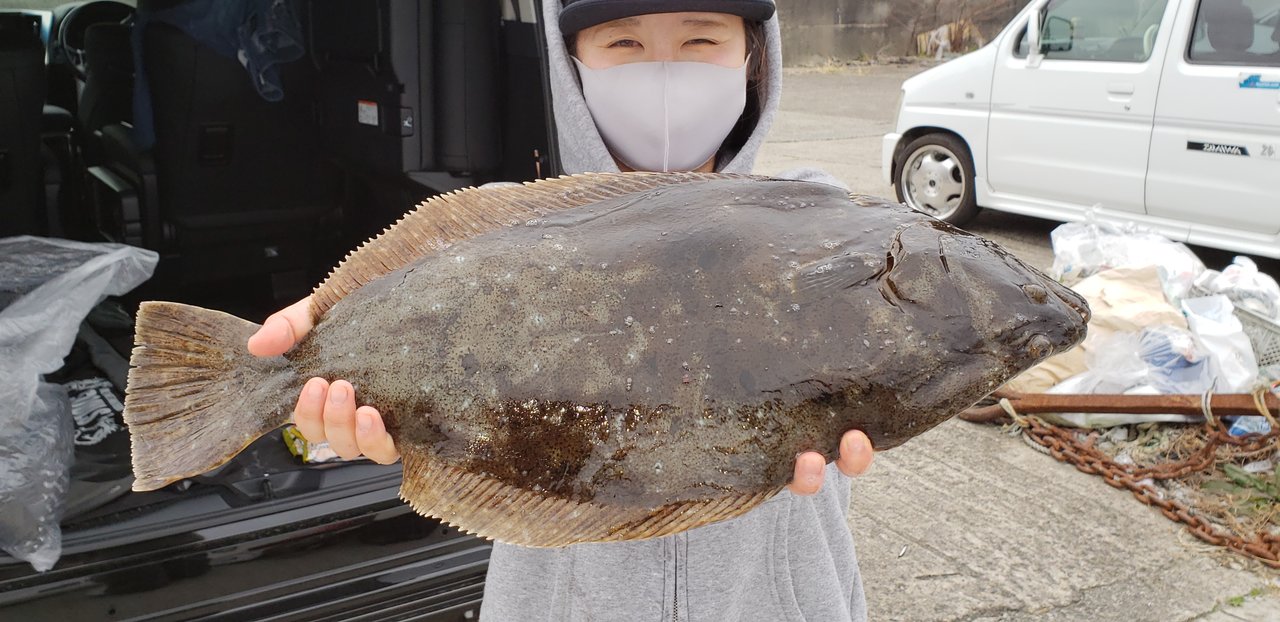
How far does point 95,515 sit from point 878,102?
1645cm

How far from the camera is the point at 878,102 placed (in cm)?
1717

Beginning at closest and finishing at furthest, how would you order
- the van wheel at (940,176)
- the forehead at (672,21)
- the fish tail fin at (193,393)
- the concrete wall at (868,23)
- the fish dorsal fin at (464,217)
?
the fish tail fin at (193,393)
the fish dorsal fin at (464,217)
the forehead at (672,21)
the van wheel at (940,176)
the concrete wall at (868,23)

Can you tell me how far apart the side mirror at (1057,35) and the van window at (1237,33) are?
998mm

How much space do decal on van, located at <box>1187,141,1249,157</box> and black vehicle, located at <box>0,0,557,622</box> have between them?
18.0 ft

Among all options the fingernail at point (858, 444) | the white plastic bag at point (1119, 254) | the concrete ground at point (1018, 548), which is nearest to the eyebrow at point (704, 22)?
the fingernail at point (858, 444)

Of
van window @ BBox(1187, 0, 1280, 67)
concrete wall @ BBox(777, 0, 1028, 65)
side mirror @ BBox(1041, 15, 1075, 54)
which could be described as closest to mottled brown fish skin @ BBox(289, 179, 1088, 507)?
van window @ BBox(1187, 0, 1280, 67)

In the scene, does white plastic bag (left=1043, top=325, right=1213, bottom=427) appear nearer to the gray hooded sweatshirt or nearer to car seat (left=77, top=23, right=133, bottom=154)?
the gray hooded sweatshirt

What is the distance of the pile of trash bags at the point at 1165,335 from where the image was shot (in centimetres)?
474

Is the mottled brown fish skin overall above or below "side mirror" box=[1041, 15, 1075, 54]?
below

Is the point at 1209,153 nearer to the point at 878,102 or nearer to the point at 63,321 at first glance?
the point at 63,321

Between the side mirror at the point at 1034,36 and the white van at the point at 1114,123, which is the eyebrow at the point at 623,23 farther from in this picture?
the side mirror at the point at 1034,36

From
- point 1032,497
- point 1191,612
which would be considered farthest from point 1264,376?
point 1191,612

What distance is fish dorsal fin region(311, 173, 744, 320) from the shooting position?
1.70 meters

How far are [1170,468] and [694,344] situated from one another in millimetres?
3652
